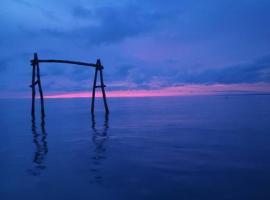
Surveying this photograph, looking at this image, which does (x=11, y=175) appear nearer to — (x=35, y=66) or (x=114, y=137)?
(x=114, y=137)

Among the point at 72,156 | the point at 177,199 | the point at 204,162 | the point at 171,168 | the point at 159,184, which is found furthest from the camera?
the point at 72,156

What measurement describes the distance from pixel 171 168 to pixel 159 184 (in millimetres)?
1729

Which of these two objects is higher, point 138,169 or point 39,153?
point 39,153

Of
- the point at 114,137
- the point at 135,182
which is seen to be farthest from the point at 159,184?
the point at 114,137

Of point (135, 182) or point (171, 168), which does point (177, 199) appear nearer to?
point (135, 182)

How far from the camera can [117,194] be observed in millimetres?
7340

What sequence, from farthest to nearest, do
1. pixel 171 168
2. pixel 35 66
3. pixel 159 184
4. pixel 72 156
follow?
pixel 35 66, pixel 72 156, pixel 171 168, pixel 159 184

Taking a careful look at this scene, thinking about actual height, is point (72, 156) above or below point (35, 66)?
below

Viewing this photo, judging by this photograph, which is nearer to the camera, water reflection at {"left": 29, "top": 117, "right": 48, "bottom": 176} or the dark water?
the dark water

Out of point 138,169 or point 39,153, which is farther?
point 39,153

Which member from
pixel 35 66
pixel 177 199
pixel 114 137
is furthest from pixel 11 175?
pixel 35 66

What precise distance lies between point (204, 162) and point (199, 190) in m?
2.93

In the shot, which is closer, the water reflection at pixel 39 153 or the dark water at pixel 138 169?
the dark water at pixel 138 169

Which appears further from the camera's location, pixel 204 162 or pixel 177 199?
pixel 204 162
